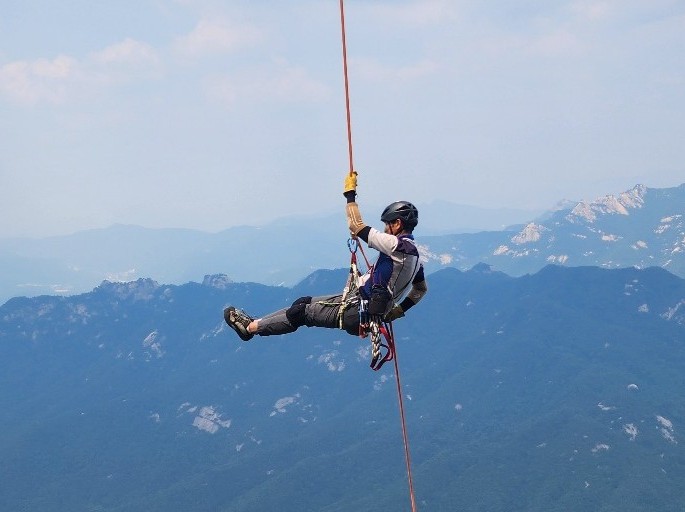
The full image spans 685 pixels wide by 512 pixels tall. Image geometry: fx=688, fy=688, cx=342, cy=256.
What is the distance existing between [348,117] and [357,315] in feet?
12.2

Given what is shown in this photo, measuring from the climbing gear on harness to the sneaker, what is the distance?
3.39 m

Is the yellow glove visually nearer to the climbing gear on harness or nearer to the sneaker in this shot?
the climbing gear on harness

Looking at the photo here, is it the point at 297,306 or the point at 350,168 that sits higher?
the point at 350,168

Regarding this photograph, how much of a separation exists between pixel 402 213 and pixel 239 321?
3842 mm

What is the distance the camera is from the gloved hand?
40.9 feet

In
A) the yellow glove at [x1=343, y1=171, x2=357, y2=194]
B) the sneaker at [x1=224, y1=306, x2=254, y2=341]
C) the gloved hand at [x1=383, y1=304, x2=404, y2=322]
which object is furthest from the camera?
the sneaker at [x1=224, y1=306, x2=254, y2=341]

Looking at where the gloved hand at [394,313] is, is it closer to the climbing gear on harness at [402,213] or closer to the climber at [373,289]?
the climber at [373,289]

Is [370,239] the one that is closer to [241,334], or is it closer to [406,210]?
[406,210]

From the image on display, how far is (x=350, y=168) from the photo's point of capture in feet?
37.2

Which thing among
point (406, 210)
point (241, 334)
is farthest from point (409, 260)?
point (241, 334)

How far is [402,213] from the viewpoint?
38.2 ft

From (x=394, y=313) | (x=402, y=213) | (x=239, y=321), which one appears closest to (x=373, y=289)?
(x=394, y=313)

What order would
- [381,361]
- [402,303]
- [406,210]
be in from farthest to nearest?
[402,303], [381,361], [406,210]

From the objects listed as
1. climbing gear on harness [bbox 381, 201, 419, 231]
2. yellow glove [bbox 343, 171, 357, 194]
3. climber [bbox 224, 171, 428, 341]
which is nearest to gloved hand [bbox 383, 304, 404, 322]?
climber [bbox 224, 171, 428, 341]
